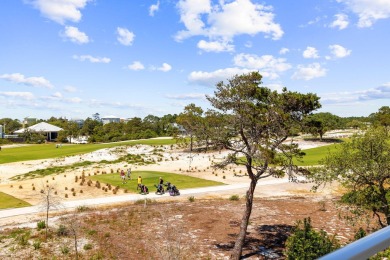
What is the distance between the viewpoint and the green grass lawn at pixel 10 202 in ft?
91.8

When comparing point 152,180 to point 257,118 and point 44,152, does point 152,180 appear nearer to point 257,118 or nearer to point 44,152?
point 257,118

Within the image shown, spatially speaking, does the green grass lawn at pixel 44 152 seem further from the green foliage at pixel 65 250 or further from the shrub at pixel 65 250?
the shrub at pixel 65 250

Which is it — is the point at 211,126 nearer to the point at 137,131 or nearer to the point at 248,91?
the point at 248,91

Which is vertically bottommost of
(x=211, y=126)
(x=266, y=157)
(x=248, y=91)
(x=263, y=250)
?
(x=263, y=250)

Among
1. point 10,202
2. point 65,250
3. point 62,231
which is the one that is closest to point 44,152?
point 10,202

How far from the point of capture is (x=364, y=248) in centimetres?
157

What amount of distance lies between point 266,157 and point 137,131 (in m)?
111

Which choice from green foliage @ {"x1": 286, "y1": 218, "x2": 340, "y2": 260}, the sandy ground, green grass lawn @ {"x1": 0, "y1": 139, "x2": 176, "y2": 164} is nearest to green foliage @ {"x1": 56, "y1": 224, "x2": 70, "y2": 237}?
the sandy ground

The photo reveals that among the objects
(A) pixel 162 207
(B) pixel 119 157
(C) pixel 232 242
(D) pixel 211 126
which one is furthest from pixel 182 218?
(B) pixel 119 157

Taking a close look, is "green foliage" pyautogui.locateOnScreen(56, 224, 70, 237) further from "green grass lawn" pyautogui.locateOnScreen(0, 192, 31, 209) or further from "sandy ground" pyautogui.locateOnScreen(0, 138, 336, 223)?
"green grass lawn" pyautogui.locateOnScreen(0, 192, 31, 209)

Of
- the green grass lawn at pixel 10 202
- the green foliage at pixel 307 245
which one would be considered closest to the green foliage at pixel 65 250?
the green foliage at pixel 307 245

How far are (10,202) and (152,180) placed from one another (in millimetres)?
15385

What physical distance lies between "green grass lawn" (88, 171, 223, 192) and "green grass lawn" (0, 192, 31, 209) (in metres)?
9.57

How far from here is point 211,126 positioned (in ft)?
54.6
